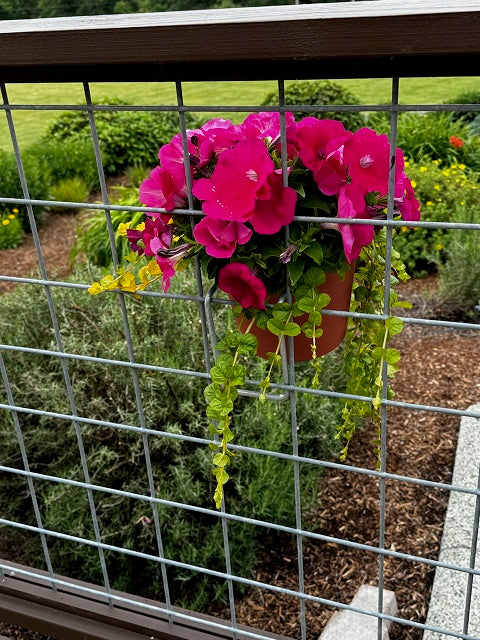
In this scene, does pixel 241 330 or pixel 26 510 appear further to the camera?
pixel 26 510

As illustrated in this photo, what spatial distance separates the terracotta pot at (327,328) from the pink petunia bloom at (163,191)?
200mm

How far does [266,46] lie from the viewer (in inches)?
31.3

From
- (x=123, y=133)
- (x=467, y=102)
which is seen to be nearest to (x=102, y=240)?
(x=123, y=133)

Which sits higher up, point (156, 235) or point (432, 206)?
point (156, 235)

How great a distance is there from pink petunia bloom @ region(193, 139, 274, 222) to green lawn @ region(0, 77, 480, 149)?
28.2 feet

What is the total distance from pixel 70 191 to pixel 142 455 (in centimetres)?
414

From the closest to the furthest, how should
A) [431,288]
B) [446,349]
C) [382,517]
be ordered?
[382,517]
[446,349]
[431,288]

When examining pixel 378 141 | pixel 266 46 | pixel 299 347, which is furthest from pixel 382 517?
pixel 266 46

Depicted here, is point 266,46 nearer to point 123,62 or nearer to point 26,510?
point 123,62

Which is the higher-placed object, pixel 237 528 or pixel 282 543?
pixel 237 528

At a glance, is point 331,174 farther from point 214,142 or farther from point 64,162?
point 64,162

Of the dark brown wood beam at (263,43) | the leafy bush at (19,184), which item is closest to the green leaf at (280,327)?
the dark brown wood beam at (263,43)

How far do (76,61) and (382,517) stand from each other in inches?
31.8

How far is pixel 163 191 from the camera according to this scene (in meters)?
0.99
